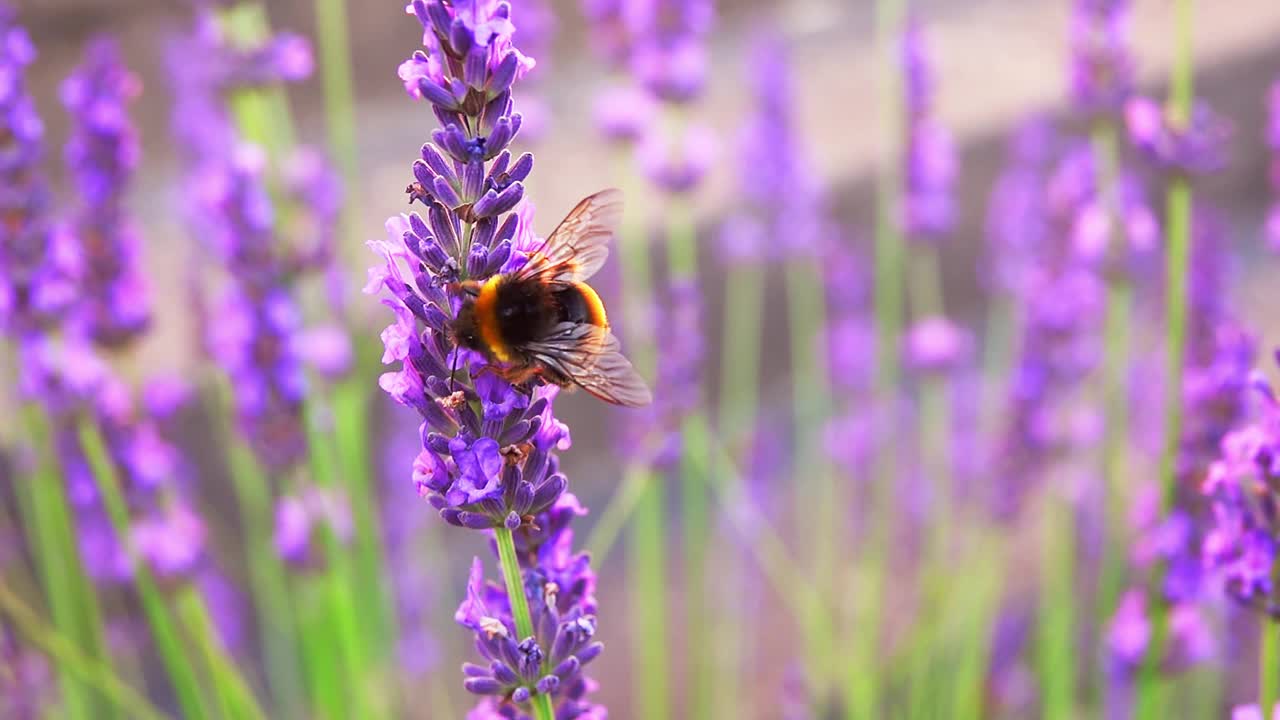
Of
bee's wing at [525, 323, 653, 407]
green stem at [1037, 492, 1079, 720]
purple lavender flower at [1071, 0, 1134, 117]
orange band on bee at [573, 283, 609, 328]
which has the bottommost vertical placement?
green stem at [1037, 492, 1079, 720]

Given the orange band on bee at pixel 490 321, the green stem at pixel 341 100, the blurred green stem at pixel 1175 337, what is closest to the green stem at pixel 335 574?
the green stem at pixel 341 100

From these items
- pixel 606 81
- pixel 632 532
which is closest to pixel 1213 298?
pixel 632 532

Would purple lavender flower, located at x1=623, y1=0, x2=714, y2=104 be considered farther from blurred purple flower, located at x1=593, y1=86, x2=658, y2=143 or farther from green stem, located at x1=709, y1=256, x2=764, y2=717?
green stem, located at x1=709, y1=256, x2=764, y2=717

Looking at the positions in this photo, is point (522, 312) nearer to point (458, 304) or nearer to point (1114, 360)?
point (458, 304)

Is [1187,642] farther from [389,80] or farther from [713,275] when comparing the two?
[389,80]

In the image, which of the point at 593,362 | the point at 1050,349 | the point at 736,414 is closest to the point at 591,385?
the point at 593,362

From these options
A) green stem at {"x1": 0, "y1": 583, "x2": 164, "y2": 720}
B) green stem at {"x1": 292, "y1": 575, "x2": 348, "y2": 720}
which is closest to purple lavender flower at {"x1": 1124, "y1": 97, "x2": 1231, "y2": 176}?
green stem at {"x1": 292, "y1": 575, "x2": 348, "y2": 720}

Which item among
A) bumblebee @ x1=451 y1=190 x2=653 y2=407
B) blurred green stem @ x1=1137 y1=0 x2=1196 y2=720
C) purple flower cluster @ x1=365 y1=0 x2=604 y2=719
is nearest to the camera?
purple flower cluster @ x1=365 y1=0 x2=604 y2=719

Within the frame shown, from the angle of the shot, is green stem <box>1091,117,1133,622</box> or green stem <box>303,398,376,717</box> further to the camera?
green stem <box>1091,117,1133,622</box>
